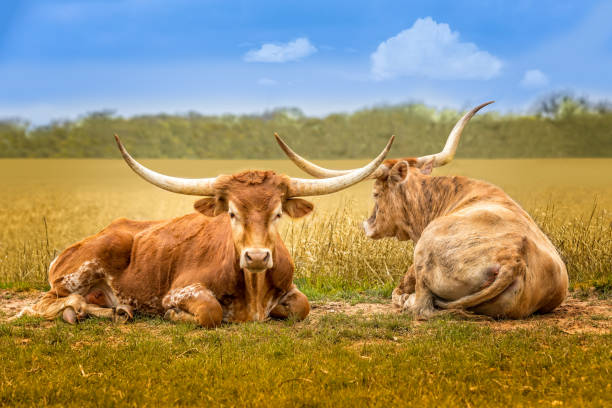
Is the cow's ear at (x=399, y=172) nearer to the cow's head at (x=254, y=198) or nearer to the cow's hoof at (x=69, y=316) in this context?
the cow's head at (x=254, y=198)

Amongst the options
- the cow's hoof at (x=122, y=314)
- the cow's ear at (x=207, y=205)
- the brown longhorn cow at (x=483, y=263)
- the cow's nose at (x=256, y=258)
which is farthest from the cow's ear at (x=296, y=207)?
the cow's hoof at (x=122, y=314)

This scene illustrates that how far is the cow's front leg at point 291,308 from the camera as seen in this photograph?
7.05 meters

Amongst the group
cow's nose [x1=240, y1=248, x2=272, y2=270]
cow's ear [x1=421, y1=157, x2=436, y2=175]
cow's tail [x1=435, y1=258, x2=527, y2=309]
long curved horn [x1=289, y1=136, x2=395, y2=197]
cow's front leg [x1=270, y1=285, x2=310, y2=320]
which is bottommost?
cow's front leg [x1=270, y1=285, x2=310, y2=320]

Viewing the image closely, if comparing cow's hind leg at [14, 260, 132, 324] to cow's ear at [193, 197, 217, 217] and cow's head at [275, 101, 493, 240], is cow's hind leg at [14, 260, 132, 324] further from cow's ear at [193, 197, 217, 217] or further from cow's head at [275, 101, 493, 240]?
cow's head at [275, 101, 493, 240]

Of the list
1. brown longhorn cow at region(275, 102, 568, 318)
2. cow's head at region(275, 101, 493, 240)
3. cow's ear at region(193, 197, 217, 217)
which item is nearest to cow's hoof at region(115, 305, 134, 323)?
cow's ear at region(193, 197, 217, 217)

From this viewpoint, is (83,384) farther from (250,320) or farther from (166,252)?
(166,252)

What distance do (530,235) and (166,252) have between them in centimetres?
396

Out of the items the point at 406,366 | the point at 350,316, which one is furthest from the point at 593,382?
the point at 350,316

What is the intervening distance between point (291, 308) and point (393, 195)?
91.4 inches

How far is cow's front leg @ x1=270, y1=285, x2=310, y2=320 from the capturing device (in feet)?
23.1

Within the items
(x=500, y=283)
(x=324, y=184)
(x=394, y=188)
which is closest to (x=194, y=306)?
(x=324, y=184)

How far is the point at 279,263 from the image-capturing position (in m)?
7.05

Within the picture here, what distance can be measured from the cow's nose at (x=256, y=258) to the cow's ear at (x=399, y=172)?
9.34 feet

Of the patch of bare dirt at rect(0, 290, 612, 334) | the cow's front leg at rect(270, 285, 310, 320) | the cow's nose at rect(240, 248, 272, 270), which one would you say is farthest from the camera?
the cow's front leg at rect(270, 285, 310, 320)
